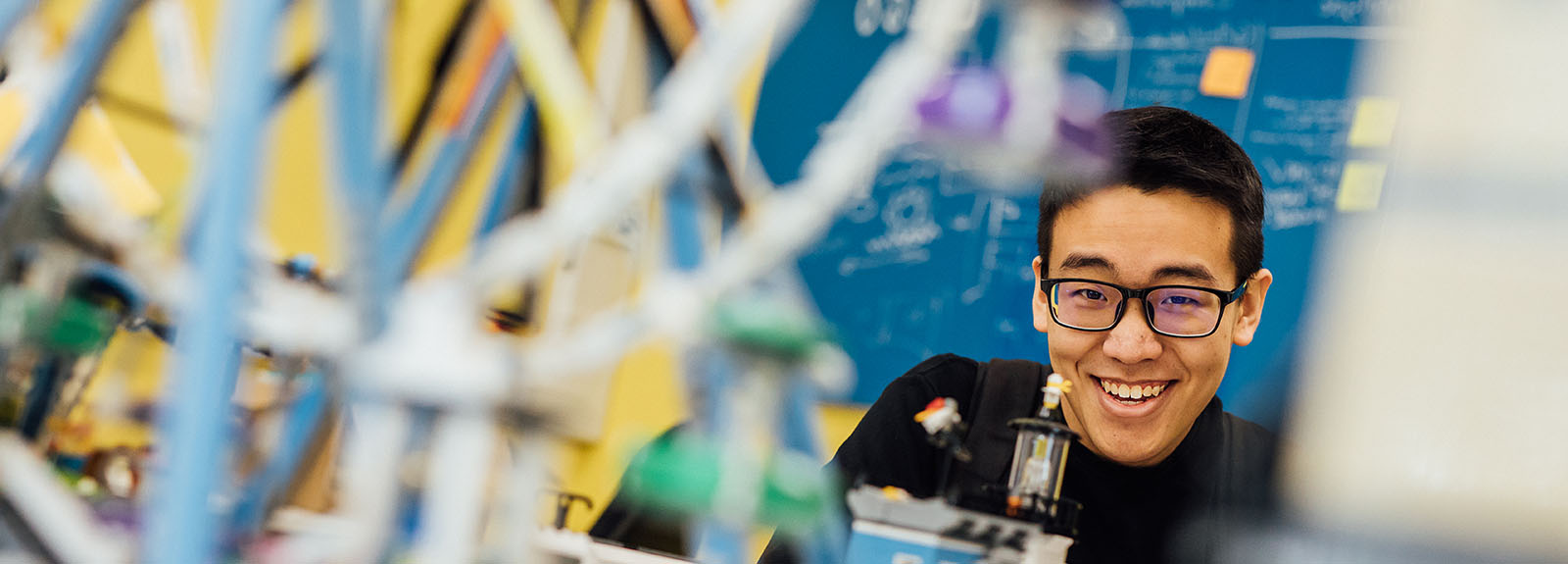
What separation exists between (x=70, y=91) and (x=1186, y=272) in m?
0.96

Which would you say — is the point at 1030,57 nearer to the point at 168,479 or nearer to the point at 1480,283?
the point at 1480,283

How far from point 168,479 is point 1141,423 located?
930 mm

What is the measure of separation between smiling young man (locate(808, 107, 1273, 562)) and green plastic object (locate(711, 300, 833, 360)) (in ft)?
1.75

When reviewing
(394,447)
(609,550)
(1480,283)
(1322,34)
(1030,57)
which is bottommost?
(609,550)

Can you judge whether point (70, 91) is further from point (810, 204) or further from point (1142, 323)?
point (1142, 323)

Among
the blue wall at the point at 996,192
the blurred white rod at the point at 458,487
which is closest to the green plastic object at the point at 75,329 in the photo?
the blurred white rod at the point at 458,487

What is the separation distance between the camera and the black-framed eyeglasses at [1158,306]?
119 centimetres

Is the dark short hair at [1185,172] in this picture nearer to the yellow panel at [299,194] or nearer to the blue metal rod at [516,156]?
the blue metal rod at [516,156]

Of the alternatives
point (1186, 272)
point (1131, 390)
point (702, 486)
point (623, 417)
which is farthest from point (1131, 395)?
point (623, 417)

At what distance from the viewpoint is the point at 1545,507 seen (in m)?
0.27

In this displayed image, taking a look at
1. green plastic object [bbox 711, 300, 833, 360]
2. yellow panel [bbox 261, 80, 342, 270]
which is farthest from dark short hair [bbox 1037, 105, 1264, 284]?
yellow panel [bbox 261, 80, 342, 270]

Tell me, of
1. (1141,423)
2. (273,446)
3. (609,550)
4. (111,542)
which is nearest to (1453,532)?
(111,542)

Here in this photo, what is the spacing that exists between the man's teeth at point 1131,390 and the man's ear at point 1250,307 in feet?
0.35

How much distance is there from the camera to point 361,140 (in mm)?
688
